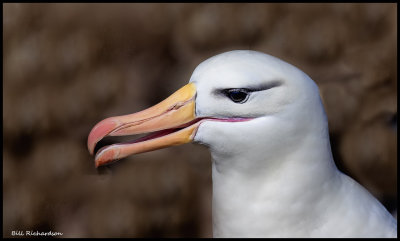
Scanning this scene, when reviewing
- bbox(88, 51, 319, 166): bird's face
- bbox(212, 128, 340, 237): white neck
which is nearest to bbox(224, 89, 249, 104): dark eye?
bbox(88, 51, 319, 166): bird's face

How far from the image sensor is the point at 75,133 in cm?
189

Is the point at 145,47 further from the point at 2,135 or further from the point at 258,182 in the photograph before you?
the point at 258,182

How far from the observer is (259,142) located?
1165mm

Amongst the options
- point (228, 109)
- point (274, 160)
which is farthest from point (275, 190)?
point (228, 109)

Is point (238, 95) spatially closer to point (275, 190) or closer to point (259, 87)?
point (259, 87)

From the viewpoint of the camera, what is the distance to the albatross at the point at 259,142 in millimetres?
1148

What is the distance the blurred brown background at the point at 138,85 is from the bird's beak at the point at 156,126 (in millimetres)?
596

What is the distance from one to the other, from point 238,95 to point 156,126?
20cm

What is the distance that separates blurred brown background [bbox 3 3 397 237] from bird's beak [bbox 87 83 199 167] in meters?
0.60

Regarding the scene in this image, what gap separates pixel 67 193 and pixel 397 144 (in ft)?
4.12

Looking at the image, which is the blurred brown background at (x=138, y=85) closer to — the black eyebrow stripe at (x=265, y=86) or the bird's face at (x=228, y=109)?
the bird's face at (x=228, y=109)

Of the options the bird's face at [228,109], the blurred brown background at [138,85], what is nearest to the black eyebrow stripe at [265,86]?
the bird's face at [228,109]

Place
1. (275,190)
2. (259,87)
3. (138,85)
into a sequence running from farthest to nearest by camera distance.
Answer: (138,85) → (275,190) → (259,87)

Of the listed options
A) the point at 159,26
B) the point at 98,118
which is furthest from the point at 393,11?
the point at 98,118
